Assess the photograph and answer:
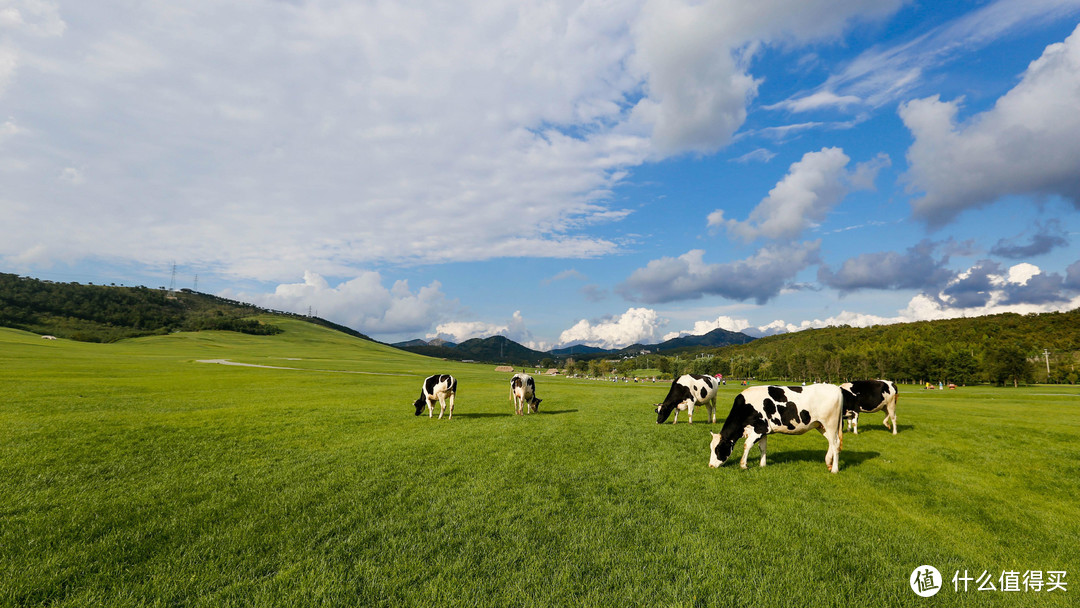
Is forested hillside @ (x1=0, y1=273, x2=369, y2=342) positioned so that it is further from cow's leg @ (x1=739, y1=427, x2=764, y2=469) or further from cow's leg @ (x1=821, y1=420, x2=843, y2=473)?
cow's leg @ (x1=821, y1=420, x2=843, y2=473)

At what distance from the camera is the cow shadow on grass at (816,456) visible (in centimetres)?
1227

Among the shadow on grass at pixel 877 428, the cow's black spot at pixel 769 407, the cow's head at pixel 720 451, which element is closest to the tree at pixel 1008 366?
the shadow on grass at pixel 877 428

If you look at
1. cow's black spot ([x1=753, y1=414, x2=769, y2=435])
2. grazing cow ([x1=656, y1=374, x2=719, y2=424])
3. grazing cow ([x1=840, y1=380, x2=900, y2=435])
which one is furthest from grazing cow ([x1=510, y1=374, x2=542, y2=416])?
grazing cow ([x1=840, y1=380, x2=900, y2=435])

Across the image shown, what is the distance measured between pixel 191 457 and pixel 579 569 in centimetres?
1164

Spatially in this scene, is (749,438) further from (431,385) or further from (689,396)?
(431,385)

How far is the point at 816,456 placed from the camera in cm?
1289

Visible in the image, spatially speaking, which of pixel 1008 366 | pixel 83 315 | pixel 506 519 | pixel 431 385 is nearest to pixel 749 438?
pixel 506 519

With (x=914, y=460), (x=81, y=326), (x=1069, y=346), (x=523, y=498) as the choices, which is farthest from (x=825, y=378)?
(x=81, y=326)

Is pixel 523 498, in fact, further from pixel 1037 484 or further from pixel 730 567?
pixel 1037 484

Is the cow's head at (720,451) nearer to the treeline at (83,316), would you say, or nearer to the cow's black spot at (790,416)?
the cow's black spot at (790,416)

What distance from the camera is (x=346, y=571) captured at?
230 inches

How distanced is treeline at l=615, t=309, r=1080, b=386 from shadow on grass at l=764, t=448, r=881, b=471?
109 metres
